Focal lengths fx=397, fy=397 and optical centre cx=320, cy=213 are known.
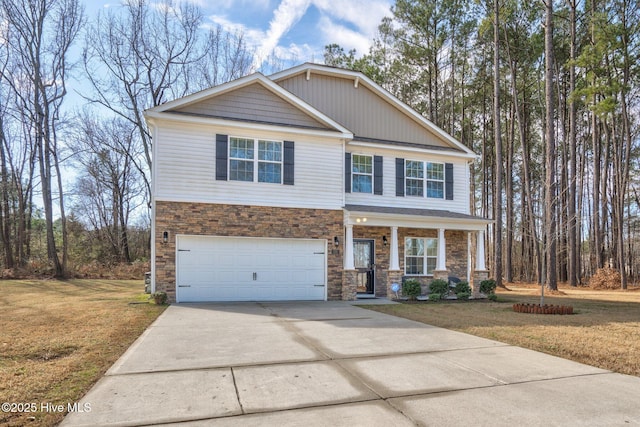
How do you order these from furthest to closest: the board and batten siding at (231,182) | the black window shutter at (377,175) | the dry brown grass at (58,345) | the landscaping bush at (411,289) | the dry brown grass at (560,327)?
the black window shutter at (377,175) < the landscaping bush at (411,289) < the board and batten siding at (231,182) < the dry brown grass at (560,327) < the dry brown grass at (58,345)

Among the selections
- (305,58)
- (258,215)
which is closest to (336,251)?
(258,215)

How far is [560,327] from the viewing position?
791 cm

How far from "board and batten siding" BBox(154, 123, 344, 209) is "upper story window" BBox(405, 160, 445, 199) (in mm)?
3050

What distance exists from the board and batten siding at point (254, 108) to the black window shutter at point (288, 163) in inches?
31.2

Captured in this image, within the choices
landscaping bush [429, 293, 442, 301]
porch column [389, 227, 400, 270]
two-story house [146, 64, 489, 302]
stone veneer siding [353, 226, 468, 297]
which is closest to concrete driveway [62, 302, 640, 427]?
two-story house [146, 64, 489, 302]

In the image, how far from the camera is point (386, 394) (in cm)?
394

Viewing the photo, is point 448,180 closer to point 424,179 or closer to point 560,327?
point 424,179

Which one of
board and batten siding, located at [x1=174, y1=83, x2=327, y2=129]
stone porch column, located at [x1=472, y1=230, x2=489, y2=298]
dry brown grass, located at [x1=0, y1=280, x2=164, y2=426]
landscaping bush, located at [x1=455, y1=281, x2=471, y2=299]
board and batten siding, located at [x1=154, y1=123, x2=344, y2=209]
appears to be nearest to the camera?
dry brown grass, located at [x1=0, y1=280, x2=164, y2=426]

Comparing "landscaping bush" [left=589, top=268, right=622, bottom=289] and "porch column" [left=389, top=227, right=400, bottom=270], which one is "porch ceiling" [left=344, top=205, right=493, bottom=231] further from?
"landscaping bush" [left=589, top=268, right=622, bottom=289]

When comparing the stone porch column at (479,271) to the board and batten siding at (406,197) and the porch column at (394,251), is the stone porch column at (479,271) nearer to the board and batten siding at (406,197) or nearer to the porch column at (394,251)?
the board and batten siding at (406,197)

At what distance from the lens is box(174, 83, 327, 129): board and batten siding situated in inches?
484

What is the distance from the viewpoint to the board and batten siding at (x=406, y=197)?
1416 centimetres

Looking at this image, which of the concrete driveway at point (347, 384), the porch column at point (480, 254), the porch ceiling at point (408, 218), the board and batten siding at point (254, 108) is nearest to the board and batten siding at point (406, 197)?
the porch ceiling at point (408, 218)

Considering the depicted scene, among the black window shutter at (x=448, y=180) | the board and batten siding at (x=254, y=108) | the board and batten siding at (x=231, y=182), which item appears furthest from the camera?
the black window shutter at (x=448, y=180)
